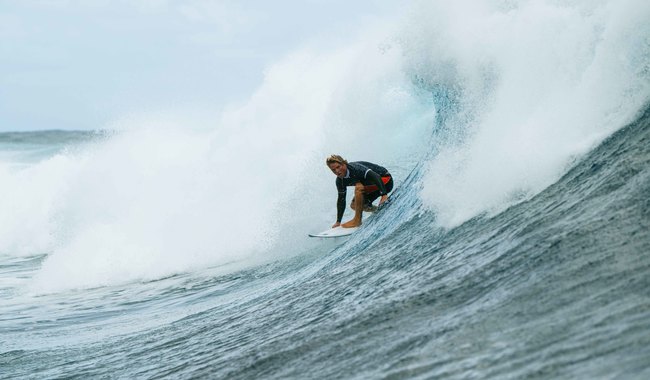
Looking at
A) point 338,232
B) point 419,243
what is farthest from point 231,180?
point 419,243

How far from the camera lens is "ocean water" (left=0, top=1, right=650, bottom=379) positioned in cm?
418

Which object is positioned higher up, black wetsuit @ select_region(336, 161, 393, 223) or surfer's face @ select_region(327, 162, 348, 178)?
surfer's face @ select_region(327, 162, 348, 178)

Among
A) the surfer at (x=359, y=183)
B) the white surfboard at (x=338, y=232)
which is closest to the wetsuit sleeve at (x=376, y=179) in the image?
the surfer at (x=359, y=183)

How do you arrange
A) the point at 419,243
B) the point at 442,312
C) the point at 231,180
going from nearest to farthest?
the point at 442,312
the point at 419,243
the point at 231,180

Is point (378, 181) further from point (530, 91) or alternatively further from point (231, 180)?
point (231, 180)

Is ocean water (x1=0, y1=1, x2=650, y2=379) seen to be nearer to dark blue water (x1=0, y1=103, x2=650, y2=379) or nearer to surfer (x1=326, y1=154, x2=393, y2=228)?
dark blue water (x1=0, y1=103, x2=650, y2=379)

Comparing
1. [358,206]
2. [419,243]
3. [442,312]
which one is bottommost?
[442,312]

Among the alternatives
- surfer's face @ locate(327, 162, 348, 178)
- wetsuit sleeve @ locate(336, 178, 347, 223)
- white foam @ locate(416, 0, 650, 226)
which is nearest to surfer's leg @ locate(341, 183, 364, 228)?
wetsuit sleeve @ locate(336, 178, 347, 223)

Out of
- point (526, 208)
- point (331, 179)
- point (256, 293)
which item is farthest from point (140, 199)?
point (526, 208)

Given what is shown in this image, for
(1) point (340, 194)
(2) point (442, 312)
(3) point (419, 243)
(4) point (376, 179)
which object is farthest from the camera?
(1) point (340, 194)

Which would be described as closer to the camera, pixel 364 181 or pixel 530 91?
pixel 530 91

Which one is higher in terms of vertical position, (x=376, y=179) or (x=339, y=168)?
(x=339, y=168)

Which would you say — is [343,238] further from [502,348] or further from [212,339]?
[502,348]

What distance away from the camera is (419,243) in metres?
7.06
